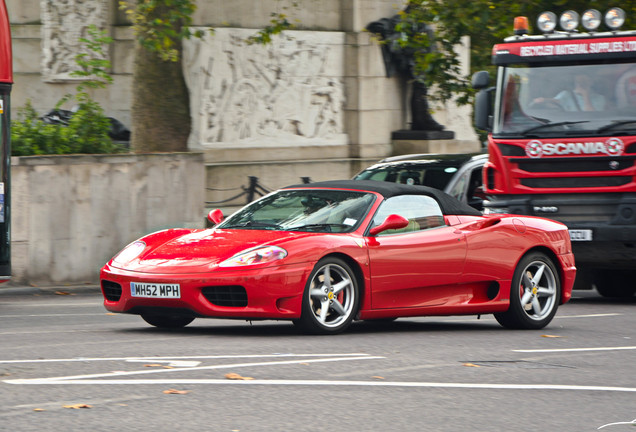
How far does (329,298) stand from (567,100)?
18.4ft

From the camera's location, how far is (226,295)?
9.52m

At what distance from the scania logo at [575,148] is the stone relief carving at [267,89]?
41.7ft

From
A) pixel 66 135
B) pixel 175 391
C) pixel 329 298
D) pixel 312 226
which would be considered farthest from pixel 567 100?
pixel 175 391

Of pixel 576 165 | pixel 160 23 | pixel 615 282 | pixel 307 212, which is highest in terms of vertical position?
pixel 160 23

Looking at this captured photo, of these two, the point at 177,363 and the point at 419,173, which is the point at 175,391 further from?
the point at 419,173

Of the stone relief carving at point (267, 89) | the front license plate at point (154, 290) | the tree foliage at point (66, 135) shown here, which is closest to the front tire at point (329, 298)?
the front license plate at point (154, 290)

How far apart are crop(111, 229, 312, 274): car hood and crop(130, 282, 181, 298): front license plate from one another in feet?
0.40

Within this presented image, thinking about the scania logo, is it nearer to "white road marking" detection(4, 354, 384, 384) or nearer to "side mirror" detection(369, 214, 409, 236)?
"side mirror" detection(369, 214, 409, 236)

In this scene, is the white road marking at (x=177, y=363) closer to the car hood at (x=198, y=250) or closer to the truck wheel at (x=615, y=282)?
the car hood at (x=198, y=250)

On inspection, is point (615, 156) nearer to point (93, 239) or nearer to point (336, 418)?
point (93, 239)

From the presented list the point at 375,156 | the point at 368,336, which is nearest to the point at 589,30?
Answer: the point at 368,336

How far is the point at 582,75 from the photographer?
14391 mm

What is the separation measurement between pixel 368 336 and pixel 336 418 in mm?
3755

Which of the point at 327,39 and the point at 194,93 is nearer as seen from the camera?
the point at 194,93
